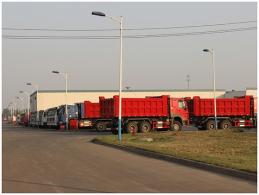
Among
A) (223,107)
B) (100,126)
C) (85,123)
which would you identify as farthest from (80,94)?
(223,107)

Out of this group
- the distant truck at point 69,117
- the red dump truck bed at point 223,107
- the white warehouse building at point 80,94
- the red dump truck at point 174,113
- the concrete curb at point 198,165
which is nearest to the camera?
the concrete curb at point 198,165

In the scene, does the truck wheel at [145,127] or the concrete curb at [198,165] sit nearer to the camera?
the concrete curb at [198,165]

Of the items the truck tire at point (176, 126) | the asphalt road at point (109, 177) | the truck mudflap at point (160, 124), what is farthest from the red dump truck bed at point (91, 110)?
the asphalt road at point (109, 177)

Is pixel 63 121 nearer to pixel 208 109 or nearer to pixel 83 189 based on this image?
pixel 208 109

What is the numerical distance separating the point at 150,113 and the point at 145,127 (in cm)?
141

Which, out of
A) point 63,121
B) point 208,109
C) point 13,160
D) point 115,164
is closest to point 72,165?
point 115,164

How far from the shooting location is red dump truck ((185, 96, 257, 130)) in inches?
1693

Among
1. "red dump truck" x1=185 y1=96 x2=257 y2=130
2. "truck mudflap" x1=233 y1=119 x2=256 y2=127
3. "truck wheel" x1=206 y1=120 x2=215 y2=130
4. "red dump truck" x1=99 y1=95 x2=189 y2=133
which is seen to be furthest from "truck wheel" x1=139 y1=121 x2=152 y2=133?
"truck mudflap" x1=233 y1=119 x2=256 y2=127

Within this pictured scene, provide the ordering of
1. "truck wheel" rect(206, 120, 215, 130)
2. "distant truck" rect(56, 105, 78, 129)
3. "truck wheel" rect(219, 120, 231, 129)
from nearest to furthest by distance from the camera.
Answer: "truck wheel" rect(206, 120, 215, 130) → "truck wheel" rect(219, 120, 231, 129) → "distant truck" rect(56, 105, 78, 129)

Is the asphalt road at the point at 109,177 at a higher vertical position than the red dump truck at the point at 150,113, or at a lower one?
lower

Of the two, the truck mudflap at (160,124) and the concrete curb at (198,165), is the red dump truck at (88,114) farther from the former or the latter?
the concrete curb at (198,165)

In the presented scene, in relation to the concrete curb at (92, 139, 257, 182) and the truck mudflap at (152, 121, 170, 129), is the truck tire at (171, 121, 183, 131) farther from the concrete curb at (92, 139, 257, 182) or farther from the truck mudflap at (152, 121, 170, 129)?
the concrete curb at (92, 139, 257, 182)

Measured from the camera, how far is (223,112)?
4338cm

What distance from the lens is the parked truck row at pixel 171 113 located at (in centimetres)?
4078
